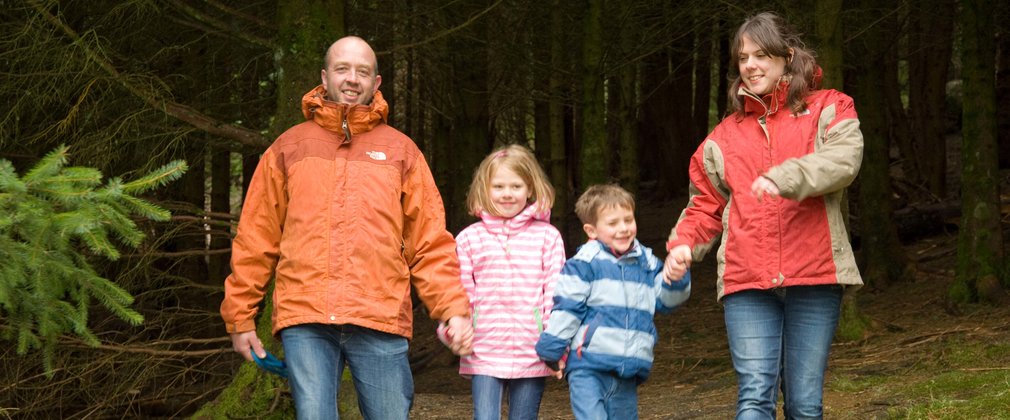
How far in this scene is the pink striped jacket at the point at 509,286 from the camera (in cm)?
439

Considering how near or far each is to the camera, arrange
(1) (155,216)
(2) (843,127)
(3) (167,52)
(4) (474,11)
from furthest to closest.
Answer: (4) (474,11)
(3) (167,52)
(2) (843,127)
(1) (155,216)

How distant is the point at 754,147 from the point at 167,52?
206 inches

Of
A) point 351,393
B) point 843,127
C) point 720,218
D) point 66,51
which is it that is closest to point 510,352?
point 720,218

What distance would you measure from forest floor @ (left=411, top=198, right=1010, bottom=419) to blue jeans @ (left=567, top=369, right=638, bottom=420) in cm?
174

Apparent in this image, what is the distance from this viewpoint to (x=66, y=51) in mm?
6586

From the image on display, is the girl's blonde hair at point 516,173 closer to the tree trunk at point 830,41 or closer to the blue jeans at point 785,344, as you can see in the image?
the blue jeans at point 785,344

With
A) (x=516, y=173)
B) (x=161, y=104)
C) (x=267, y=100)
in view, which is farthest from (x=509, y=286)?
(x=267, y=100)

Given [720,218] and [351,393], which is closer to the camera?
[720,218]

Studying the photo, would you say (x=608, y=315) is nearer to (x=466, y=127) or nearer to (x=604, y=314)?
(x=604, y=314)

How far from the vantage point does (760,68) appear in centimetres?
415

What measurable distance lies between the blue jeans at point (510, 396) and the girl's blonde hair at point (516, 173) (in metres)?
0.70

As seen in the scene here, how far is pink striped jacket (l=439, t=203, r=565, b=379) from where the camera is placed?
4.39 m

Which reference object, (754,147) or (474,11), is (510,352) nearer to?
(754,147)

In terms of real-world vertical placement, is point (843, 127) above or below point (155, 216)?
above
